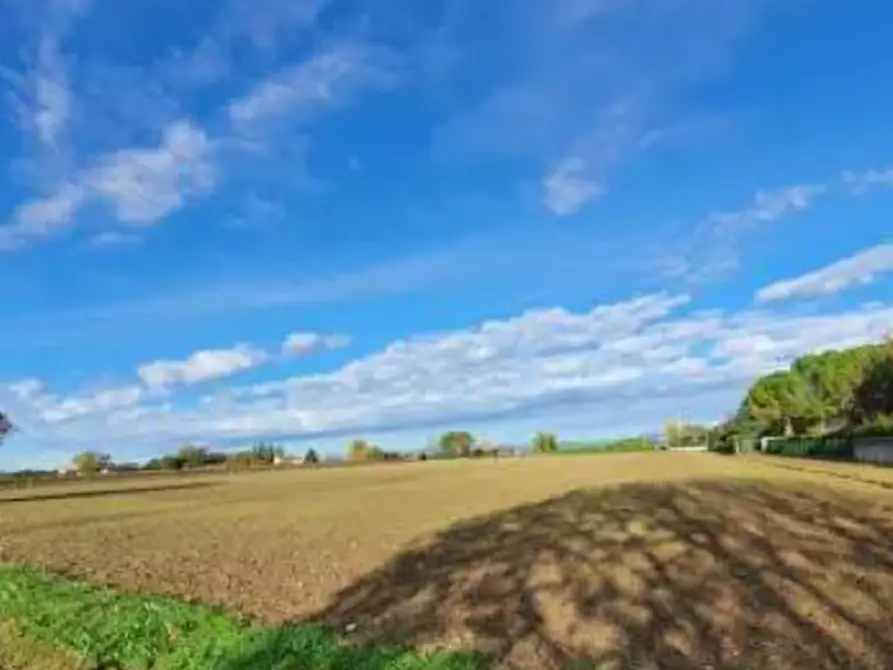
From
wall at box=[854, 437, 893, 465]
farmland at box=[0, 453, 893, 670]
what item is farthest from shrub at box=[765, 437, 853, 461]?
farmland at box=[0, 453, 893, 670]

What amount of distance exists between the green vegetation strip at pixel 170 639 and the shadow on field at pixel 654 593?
75 centimetres

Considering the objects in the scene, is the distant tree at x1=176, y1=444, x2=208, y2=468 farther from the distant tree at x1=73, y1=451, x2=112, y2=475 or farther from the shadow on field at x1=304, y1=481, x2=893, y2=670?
the shadow on field at x1=304, y1=481, x2=893, y2=670

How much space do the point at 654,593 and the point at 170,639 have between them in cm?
548

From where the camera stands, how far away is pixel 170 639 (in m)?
12.6

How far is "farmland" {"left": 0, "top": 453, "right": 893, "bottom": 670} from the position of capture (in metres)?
10.7

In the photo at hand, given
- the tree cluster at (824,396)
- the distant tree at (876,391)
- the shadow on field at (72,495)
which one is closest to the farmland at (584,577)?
the shadow on field at (72,495)

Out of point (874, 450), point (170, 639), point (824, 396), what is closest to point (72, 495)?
point (874, 450)

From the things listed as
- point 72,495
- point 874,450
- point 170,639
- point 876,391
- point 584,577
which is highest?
point 876,391

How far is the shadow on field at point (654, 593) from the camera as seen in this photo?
1044cm

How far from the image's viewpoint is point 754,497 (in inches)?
894

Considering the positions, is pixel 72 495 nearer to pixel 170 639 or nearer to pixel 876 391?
pixel 170 639

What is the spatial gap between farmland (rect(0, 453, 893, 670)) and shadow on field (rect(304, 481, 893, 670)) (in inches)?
1.4

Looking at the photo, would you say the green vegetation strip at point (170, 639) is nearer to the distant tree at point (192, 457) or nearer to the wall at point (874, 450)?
the wall at point (874, 450)

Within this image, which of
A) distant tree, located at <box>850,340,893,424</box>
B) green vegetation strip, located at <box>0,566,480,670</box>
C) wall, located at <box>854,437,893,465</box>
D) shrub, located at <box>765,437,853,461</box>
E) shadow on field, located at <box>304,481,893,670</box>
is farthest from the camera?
distant tree, located at <box>850,340,893,424</box>
